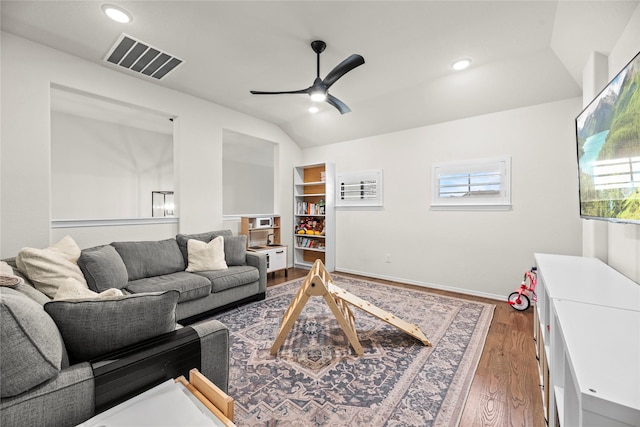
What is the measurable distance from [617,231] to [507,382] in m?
1.41

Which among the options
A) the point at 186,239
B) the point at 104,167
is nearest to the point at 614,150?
the point at 186,239


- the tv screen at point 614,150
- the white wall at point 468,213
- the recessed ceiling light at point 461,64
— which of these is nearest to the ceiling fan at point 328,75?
the recessed ceiling light at point 461,64

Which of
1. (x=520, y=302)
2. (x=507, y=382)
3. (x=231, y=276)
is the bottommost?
(x=507, y=382)

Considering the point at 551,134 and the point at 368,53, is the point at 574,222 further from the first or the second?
the point at 368,53

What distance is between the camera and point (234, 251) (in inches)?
139

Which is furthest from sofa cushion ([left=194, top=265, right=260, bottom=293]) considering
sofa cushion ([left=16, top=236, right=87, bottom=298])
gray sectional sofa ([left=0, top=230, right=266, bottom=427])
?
gray sectional sofa ([left=0, top=230, right=266, bottom=427])

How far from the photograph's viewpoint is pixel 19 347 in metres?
0.80

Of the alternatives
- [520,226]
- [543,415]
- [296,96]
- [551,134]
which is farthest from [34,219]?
[551,134]

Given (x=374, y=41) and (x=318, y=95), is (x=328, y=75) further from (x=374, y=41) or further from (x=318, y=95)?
(x=374, y=41)

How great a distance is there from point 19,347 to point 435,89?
4071 millimetres

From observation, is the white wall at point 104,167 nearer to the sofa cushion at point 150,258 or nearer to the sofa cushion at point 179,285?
the sofa cushion at point 150,258

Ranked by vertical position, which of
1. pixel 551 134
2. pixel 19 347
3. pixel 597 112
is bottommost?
pixel 19 347

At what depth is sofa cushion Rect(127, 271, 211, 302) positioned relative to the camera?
259 centimetres

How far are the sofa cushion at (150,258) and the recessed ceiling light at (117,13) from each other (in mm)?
2094
